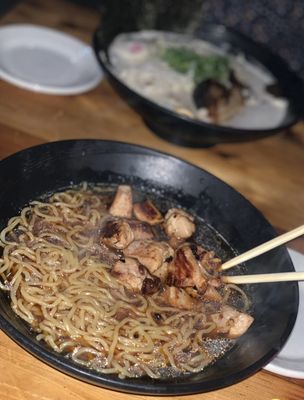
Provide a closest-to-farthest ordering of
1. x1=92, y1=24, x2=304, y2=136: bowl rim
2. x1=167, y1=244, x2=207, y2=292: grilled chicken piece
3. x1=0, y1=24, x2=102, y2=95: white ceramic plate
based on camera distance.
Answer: x1=167, y1=244, x2=207, y2=292: grilled chicken piece
x1=92, y1=24, x2=304, y2=136: bowl rim
x1=0, y1=24, x2=102, y2=95: white ceramic plate

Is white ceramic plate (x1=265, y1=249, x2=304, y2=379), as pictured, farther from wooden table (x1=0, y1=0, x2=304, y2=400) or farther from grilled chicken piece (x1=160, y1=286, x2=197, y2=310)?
wooden table (x1=0, y1=0, x2=304, y2=400)

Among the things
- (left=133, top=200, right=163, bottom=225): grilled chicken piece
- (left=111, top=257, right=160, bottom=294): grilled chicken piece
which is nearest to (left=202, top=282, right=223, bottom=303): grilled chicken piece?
(left=111, top=257, right=160, bottom=294): grilled chicken piece

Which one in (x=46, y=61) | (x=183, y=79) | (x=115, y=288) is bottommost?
(x=46, y=61)

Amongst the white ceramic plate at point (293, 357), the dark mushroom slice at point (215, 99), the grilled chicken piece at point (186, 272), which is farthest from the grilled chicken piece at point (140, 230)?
the dark mushroom slice at point (215, 99)

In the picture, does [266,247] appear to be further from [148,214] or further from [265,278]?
[148,214]

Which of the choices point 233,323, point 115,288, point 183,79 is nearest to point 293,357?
point 233,323
